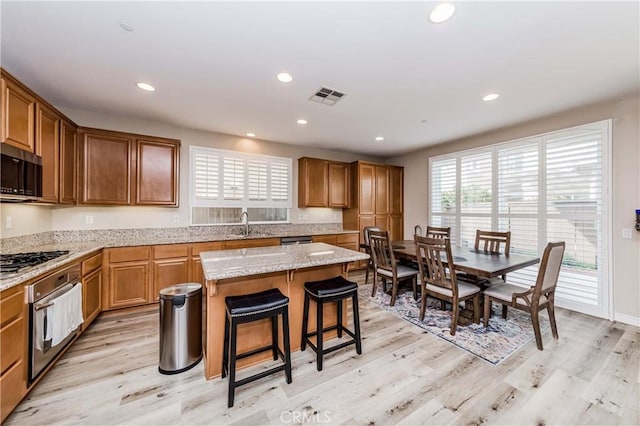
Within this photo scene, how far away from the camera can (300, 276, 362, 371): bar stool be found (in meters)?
2.13

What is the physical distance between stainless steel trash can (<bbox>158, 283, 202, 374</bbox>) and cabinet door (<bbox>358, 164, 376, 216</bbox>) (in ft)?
12.8

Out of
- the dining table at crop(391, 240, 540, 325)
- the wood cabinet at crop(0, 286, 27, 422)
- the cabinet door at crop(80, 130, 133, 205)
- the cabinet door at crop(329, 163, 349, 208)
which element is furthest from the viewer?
the cabinet door at crop(329, 163, 349, 208)

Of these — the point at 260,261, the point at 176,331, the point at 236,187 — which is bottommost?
the point at 176,331

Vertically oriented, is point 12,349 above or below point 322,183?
below

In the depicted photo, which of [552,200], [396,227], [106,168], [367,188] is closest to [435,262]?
[552,200]

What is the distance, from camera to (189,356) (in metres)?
2.18

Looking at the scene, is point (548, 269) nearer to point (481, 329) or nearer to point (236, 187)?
point (481, 329)

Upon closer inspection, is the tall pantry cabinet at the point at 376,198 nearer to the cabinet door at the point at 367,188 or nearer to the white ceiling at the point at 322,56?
the cabinet door at the point at 367,188

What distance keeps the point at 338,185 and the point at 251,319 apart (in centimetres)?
399

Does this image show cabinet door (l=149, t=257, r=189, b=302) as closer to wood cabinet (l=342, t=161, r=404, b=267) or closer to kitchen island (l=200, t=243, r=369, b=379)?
kitchen island (l=200, t=243, r=369, b=379)

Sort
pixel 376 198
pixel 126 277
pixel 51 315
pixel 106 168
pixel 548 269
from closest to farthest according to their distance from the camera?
pixel 51 315 → pixel 548 269 → pixel 126 277 → pixel 106 168 → pixel 376 198

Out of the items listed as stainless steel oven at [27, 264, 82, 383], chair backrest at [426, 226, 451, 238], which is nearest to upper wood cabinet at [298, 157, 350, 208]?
chair backrest at [426, 226, 451, 238]

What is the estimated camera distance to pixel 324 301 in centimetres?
215

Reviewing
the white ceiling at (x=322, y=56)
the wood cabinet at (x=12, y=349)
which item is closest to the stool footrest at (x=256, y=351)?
the wood cabinet at (x=12, y=349)
